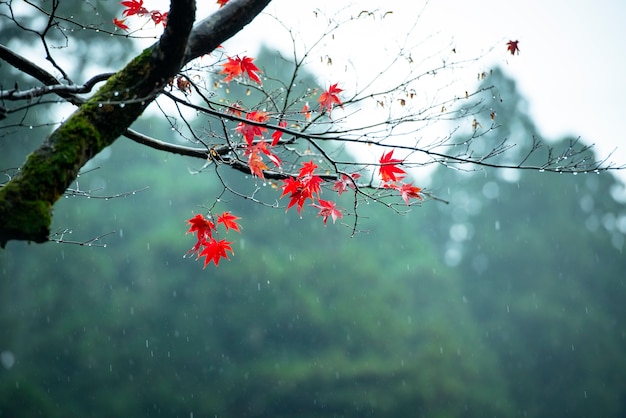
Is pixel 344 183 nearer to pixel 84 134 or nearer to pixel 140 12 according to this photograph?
pixel 84 134

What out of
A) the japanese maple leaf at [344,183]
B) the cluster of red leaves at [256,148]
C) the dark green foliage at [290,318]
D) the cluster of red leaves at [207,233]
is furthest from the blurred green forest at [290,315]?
the cluster of red leaves at [256,148]

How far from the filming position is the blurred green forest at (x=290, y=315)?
891cm

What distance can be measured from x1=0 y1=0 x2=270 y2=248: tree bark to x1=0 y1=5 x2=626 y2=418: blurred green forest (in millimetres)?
8111

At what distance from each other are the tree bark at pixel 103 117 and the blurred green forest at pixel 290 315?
811 centimetres

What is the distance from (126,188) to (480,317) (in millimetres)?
8807

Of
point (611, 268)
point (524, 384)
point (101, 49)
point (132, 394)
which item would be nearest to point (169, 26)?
point (132, 394)

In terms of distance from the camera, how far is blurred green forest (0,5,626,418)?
8.91 metres

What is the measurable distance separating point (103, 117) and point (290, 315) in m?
8.60

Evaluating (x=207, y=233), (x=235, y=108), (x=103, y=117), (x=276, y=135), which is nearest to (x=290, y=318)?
(x=207, y=233)

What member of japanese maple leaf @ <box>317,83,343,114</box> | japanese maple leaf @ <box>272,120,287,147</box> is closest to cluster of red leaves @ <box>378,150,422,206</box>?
japanese maple leaf @ <box>317,83,343,114</box>

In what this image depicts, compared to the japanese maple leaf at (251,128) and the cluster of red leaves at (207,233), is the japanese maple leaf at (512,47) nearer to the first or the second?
the japanese maple leaf at (251,128)

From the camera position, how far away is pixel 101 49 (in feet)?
35.0

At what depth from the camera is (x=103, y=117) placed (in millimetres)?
1718

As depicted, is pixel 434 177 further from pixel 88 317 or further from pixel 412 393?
pixel 88 317
